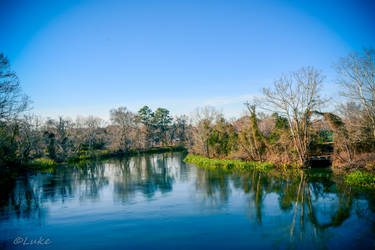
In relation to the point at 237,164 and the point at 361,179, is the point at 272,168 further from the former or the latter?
the point at 361,179

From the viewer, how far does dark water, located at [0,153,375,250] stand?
313 inches

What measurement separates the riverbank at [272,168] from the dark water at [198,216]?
0.84 metres

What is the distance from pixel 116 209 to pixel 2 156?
1832cm

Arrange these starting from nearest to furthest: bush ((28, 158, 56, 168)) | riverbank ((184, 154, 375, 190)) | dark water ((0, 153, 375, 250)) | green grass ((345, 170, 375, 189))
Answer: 1. dark water ((0, 153, 375, 250))
2. green grass ((345, 170, 375, 189))
3. riverbank ((184, 154, 375, 190))
4. bush ((28, 158, 56, 168))

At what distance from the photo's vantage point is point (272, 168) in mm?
22094

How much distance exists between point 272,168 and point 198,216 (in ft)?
46.1

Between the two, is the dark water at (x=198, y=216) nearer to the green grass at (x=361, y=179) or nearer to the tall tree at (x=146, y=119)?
the green grass at (x=361, y=179)

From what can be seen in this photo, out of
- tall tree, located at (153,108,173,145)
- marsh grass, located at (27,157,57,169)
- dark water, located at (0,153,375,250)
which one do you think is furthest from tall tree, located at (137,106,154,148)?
dark water, located at (0,153,375,250)

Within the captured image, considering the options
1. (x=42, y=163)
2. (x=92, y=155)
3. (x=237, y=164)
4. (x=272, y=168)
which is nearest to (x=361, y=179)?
(x=272, y=168)

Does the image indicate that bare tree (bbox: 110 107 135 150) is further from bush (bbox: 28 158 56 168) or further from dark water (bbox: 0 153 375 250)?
dark water (bbox: 0 153 375 250)

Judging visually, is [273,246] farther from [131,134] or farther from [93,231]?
[131,134]

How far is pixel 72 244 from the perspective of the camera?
8.17m

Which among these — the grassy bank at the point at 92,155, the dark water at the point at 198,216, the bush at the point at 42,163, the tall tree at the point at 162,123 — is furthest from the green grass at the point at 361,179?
the tall tree at the point at 162,123

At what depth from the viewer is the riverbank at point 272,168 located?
543 inches
